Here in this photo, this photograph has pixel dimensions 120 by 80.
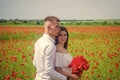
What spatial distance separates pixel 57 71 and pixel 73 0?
155 centimetres

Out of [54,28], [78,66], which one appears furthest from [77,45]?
[54,28]

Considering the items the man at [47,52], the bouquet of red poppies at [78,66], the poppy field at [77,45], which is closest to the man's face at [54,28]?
the man at [47,52]

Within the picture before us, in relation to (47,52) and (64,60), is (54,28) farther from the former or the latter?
(64,60)

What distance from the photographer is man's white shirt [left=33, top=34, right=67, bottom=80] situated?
1.38 meters

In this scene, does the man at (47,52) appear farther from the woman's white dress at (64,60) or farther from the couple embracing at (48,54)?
the woman's white dress at (64,60)

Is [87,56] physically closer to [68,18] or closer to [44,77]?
[68,18]

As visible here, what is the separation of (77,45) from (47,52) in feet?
5.66

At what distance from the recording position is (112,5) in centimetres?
306

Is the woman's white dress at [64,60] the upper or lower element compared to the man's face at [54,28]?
lower

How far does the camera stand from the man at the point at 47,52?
1.38 meters

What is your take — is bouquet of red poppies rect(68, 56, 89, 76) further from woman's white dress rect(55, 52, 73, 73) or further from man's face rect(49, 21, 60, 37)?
man's face rect(49, 21, 60, 37)

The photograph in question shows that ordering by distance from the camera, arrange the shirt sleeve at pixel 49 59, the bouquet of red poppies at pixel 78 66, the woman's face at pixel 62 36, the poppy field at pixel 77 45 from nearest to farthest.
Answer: the shirt sleeve at pixel 49 59 → the bouquet of red poppies at pixel 78 66 → the woman's face at pixel 62 36 → the poppy field at pixel 77 45

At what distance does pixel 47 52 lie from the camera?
1.38 meters

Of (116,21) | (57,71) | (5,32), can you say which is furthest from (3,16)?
(57,71)
